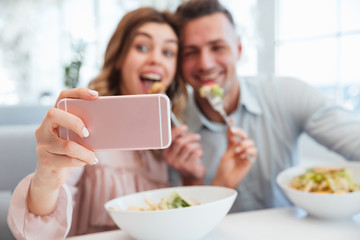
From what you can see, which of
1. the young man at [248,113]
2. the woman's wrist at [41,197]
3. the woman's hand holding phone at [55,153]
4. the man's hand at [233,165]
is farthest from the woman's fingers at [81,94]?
the young man at [248,113]

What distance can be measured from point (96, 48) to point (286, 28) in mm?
4488

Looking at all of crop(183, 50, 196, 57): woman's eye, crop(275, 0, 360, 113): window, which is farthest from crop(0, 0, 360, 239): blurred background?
crop(183, 50, 196, 57): woman's eye

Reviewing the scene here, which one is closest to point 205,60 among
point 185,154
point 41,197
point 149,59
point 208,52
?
point 208,52

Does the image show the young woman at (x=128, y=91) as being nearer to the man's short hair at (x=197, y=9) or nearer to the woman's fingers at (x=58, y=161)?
the man's short hair at (x=197, y=9)

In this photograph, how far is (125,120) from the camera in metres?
0.67

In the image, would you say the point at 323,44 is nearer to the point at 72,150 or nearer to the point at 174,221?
the point at 174,221

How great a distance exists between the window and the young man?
237 cm

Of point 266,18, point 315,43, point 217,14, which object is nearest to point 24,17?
point 266,18

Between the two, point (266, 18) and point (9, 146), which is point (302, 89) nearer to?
point (9, 146)

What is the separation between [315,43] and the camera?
4500 millimetres

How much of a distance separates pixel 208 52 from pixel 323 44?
326 cm

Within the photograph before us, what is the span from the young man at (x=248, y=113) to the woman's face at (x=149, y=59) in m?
0.16

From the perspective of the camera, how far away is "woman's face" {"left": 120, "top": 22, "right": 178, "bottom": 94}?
147 centimetres

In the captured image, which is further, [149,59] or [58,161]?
[149,59]
